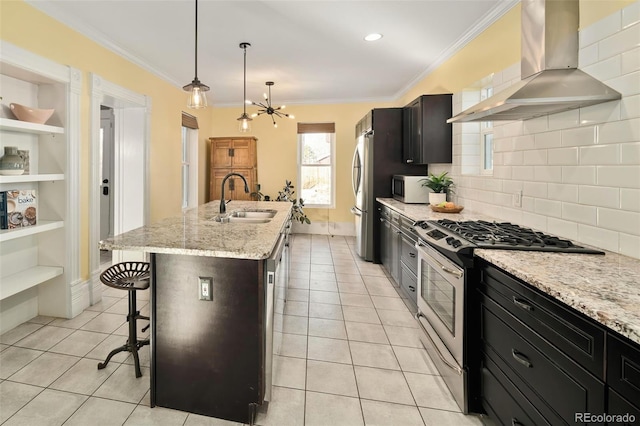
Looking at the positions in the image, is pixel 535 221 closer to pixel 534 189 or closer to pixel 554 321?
pixel 534 189

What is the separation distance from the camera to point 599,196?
5.66 ft

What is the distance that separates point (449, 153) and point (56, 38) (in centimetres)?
402

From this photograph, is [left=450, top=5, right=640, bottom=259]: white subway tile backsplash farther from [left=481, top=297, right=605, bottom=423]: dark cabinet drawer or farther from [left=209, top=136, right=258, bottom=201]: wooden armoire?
[left=209, top=136, right=258, bottom=201]: wooden armoire

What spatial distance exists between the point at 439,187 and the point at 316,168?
327 centimetres

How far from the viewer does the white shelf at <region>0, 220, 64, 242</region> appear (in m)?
2.29

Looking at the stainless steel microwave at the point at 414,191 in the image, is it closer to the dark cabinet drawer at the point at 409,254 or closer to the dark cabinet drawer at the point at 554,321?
the dark cabinet drawer at the point at 409,254

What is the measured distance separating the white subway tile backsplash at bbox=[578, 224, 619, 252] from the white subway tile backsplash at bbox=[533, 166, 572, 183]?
0.36 metres

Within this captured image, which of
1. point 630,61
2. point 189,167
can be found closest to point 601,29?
point 630,61

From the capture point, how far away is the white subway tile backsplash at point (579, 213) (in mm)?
1772

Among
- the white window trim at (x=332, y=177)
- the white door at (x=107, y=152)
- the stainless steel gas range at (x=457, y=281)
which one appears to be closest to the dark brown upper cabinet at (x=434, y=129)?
the stainless steel gas range at (x=457, y=281)

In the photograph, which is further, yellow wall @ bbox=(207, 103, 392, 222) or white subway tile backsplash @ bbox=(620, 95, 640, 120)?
yellow wall @ bbox=(207, 103, 392, 222)

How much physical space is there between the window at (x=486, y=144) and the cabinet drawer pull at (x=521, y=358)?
84.2 inches

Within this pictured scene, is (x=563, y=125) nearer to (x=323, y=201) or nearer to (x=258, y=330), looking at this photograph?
(x=258, y=330)

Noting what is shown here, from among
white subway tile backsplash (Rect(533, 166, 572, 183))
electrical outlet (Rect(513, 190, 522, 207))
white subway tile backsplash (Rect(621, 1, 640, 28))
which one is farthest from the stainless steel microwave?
white subway tile backsplash (Rect(621, 1, 640, 28))
